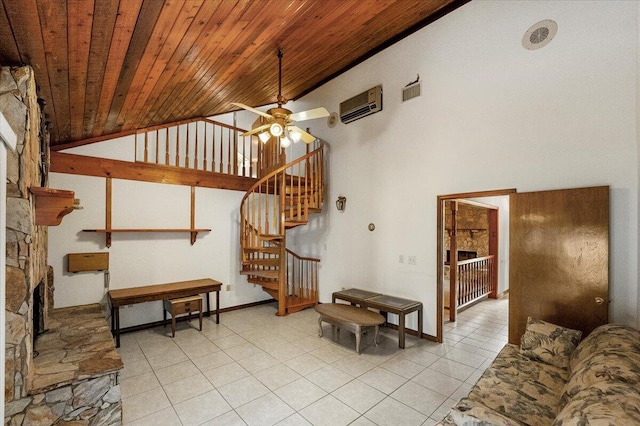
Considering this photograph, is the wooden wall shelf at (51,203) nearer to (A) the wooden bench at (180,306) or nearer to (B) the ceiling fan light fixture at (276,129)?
(B) the ceiling fan light fixture at (276,129)

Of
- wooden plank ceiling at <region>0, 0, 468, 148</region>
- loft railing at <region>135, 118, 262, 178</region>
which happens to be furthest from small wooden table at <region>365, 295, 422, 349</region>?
wooden plank ceiling at <region>0, 0, 468, 148</region>

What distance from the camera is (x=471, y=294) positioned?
601cm

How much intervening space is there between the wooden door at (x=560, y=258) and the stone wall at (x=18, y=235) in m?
4.45

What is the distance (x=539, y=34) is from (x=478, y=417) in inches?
150

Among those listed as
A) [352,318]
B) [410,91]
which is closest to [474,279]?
[352,318]

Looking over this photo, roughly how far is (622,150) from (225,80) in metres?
4.25

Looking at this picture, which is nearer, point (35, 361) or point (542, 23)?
point (35, 361)

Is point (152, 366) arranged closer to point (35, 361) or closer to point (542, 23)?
point (35, 361)

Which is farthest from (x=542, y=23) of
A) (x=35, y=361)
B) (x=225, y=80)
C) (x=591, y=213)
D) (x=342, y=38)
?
(x=35, y=361)

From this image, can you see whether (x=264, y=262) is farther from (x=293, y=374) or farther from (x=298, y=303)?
(x=293, y=374)

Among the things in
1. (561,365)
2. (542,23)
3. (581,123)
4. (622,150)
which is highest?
(542,23)

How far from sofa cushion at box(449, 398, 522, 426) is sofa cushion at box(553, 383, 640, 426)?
0.22 metres

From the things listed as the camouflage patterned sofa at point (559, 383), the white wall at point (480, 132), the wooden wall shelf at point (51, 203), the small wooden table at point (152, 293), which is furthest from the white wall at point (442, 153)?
the wooden wall shelf at point (51, 203)

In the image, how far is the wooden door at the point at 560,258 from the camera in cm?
270
